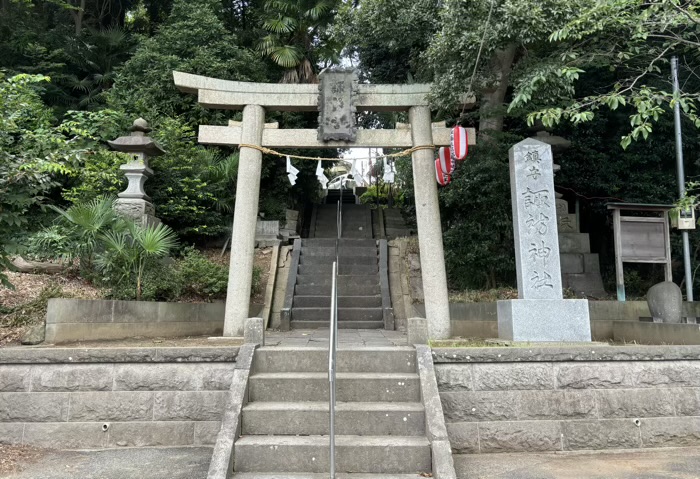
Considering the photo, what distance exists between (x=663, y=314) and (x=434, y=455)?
589 centimetres

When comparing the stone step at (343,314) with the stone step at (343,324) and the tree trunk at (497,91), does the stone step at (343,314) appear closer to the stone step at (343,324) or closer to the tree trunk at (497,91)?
the stone step at (343,324)

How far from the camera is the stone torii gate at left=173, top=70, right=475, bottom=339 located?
7590mm

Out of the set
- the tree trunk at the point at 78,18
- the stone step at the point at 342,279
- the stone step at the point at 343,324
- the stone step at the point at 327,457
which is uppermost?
the tree trunk at the point at 78,18

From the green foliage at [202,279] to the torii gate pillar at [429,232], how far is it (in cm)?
391

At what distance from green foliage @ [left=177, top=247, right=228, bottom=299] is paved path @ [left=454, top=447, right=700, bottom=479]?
591cm

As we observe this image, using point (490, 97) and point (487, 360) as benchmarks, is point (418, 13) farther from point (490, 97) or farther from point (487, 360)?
point (487, 360)

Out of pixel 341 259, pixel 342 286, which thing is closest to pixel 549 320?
pixel 342 286

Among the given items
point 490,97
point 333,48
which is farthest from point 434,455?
point 333,48

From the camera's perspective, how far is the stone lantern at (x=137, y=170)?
9789 millimetres

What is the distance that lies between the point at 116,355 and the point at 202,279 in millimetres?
4299

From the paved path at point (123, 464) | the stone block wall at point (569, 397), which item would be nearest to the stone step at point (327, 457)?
the paved path at point (123, 464)

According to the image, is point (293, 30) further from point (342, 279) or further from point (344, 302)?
point (344, 302)

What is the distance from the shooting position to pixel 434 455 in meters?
3.76

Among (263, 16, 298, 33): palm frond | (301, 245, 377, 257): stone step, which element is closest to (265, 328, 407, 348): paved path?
(301, 245, 377, 257): stone step
